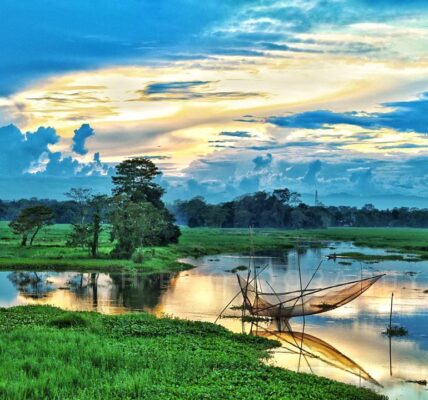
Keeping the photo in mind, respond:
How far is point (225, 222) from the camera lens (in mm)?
156125

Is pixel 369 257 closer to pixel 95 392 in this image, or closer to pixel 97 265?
pixel 97 265

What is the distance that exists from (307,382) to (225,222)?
13996 centimetres

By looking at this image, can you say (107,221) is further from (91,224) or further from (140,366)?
(140,366)

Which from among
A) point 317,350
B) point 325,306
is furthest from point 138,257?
point 317,350

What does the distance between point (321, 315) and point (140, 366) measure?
51.4ft

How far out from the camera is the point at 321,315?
30.0 m

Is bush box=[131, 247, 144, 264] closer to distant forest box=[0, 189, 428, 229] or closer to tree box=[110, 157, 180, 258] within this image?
tree box=[110, 157, 180, 258]

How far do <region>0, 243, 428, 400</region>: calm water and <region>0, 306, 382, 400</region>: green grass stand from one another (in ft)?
7.62

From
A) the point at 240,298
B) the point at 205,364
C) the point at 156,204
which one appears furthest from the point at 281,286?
the point at 156,204

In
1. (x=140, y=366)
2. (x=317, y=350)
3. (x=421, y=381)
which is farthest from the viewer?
(x=317, y=350)

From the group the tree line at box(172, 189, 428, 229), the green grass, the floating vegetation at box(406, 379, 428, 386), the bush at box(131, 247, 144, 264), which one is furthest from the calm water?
the tree line at box(172, 189, 428, 229)

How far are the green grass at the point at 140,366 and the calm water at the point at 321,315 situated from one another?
2.32 m

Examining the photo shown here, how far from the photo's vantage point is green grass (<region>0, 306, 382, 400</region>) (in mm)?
13883

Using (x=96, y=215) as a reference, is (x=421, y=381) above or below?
below
